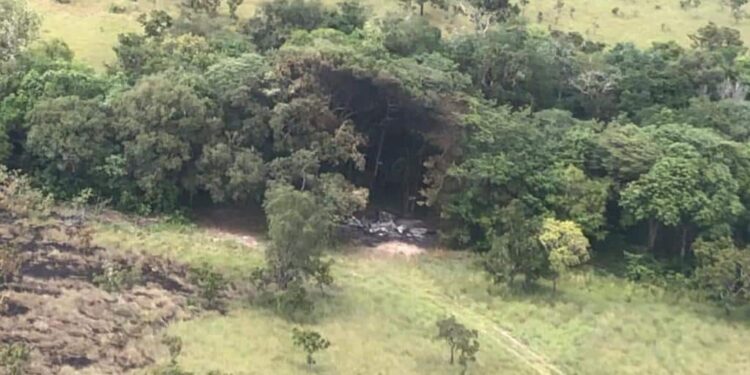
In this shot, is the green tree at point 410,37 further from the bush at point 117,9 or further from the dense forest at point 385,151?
the bush at point 117,9

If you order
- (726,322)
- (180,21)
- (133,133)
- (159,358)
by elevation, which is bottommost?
(159,358)

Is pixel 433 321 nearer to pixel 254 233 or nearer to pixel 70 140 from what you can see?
pixel 254 233

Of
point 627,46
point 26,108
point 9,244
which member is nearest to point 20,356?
point 9,244

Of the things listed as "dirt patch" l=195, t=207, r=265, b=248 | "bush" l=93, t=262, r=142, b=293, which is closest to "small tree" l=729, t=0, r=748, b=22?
"dirt patch" l=195, t=207, r=265, b=248

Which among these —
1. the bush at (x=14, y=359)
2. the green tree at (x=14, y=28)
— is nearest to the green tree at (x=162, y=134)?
the green tree at (x=14, y=28)

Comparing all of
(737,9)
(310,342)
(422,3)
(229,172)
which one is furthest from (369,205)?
(737,9)

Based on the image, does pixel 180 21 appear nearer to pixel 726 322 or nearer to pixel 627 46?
pixel 627 46
